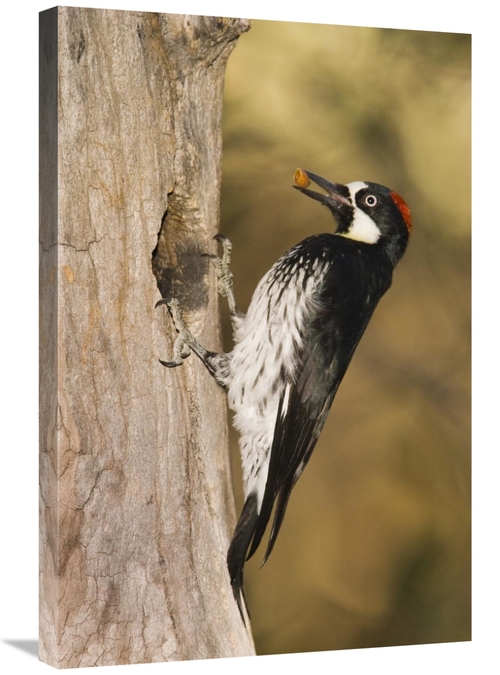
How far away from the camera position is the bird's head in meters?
3.87

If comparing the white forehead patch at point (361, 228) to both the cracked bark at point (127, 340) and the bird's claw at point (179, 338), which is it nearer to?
the cracked bark at point (127, 340)

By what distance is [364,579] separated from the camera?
4.05 metres

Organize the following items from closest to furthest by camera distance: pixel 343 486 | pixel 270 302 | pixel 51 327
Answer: pixel 51 327 < pixel 270 302 < pixel 343 486

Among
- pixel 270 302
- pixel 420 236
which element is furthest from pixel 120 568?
pixel 420 236

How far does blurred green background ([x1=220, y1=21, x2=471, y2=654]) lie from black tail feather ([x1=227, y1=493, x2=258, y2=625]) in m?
0.05

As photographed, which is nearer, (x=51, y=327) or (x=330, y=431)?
(x=51, y=327)

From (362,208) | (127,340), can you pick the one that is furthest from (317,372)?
(127,340)

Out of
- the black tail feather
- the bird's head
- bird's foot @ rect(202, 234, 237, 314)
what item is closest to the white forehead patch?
the bird's head

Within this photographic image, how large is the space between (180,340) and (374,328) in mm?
786

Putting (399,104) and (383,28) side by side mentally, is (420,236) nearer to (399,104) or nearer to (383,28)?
(399,104)

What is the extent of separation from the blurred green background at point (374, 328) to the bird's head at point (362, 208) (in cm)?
4

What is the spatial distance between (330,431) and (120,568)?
899mm

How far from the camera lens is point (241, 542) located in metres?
3.76

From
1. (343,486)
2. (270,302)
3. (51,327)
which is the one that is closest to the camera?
(51,327)
